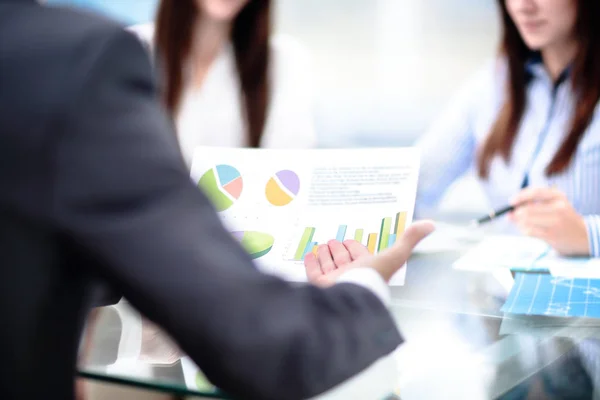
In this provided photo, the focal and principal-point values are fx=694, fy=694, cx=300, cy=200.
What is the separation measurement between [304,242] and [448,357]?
0.32 m

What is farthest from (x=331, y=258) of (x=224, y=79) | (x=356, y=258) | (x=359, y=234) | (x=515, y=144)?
(x=224, y=79)

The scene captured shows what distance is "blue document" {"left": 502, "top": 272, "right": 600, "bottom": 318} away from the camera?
41.1 inches

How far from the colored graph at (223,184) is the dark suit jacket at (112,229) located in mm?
691

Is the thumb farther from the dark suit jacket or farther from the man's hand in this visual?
the dark suit jacket

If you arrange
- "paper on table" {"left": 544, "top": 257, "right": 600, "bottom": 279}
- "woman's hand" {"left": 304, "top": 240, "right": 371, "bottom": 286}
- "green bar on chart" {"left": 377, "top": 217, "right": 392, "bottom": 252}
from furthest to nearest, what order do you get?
"paper on table" {"left": 544, "top": 257, "right": 600, "bottom": 279} < "green bar on chart" {"left": 377, "top": 217, "right": 392, "bottom": 252} < "woman's hand" {"left": 304, "top": 240, "right": 371, "bottom": 286}

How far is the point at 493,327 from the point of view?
1030 mm

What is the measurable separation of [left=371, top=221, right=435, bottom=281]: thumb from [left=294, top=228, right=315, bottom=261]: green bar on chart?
308 millimetres

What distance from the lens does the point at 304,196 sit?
122 cm

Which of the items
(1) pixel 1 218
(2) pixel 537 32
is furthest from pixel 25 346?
(2) pixel 537 32

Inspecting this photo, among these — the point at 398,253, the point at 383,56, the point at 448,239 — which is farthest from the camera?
the point at 383,56

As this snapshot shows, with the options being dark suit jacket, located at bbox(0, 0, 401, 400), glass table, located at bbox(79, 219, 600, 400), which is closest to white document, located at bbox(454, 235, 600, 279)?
glass table, located at bbox(79, 219, 600, 400)

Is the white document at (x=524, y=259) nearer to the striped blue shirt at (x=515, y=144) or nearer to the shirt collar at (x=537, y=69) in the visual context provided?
the striped blue shirt at (x=515, y=144)

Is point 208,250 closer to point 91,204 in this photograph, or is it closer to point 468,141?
point 91,204

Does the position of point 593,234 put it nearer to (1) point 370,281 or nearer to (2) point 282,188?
(2) point 282,188
